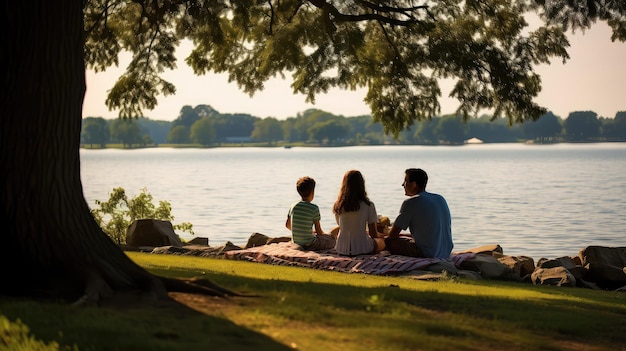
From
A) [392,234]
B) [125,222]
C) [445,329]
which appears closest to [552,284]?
[392,234]

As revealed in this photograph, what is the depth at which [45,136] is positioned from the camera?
7879mm

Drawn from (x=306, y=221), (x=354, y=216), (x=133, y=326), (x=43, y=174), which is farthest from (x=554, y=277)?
(x=133, y=326)

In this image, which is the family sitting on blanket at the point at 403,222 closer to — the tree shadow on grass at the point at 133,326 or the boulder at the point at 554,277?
the boulder at the point at 554,277

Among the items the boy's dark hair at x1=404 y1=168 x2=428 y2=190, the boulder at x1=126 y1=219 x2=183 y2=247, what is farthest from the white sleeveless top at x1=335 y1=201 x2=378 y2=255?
the boulder at x1=126 y1=219 x2=183 y2=247

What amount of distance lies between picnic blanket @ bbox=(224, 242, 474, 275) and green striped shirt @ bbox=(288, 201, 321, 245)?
0.22m

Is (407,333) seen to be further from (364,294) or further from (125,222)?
(125,222)

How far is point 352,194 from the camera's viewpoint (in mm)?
13195

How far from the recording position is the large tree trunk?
25.5 ft

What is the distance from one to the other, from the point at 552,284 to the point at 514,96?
3791 mm

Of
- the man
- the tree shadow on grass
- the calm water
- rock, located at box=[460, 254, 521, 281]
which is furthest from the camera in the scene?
the calm water

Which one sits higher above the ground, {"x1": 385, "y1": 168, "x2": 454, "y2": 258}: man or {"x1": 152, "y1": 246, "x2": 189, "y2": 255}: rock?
{"x1": 385, "y1": 168, "x2": 454, "y2": 258}: man

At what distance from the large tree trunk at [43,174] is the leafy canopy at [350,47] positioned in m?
7.88

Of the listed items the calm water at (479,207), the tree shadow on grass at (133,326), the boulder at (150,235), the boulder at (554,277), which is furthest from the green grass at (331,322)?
the calm water at (479,207)

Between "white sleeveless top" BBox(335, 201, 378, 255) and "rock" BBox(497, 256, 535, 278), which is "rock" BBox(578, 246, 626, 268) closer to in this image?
"rock" BBox(497, 256, 535, 278)
